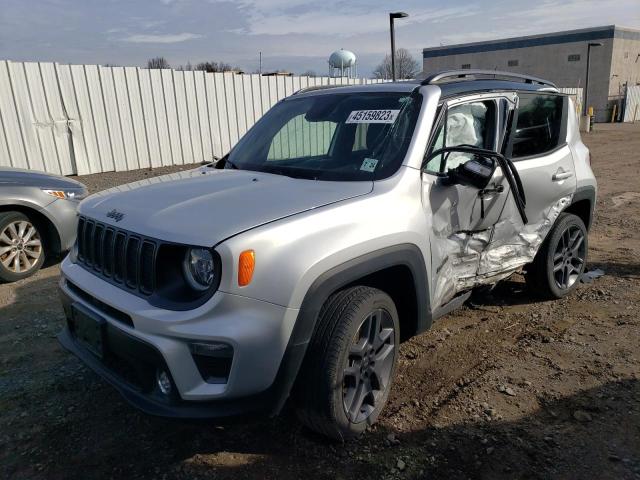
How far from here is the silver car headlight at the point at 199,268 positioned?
2.28m

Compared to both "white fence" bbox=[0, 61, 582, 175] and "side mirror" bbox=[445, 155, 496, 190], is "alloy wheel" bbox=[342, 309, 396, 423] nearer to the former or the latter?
"side mirror" bbox=[445, 155, 496, 190]

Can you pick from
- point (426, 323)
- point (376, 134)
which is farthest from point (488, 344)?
point (376, 134)

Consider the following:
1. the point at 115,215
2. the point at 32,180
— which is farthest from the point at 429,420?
the point at 32,180

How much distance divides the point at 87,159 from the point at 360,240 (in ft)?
31.8

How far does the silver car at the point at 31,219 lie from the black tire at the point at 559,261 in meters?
4.59

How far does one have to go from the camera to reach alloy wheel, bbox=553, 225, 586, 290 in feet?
15.0

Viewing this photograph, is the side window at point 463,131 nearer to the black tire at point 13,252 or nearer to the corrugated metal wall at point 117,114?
the black tire at point 13,252

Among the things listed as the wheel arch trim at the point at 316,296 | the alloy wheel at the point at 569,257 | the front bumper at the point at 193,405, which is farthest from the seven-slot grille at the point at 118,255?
the alloy wheel at the point at 569,257

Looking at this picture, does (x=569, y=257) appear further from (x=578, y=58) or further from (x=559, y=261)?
(x=578, y=58)

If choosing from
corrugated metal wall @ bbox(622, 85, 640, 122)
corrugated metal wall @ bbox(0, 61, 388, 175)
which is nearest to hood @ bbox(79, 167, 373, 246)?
corrugated metal wall @ bbox(0, 61, 388, 175)

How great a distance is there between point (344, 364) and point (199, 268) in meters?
0.85

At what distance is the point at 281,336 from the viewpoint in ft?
7.44

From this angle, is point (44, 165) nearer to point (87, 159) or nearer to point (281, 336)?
point (87, 159)

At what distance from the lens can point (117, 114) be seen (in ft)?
35.9
